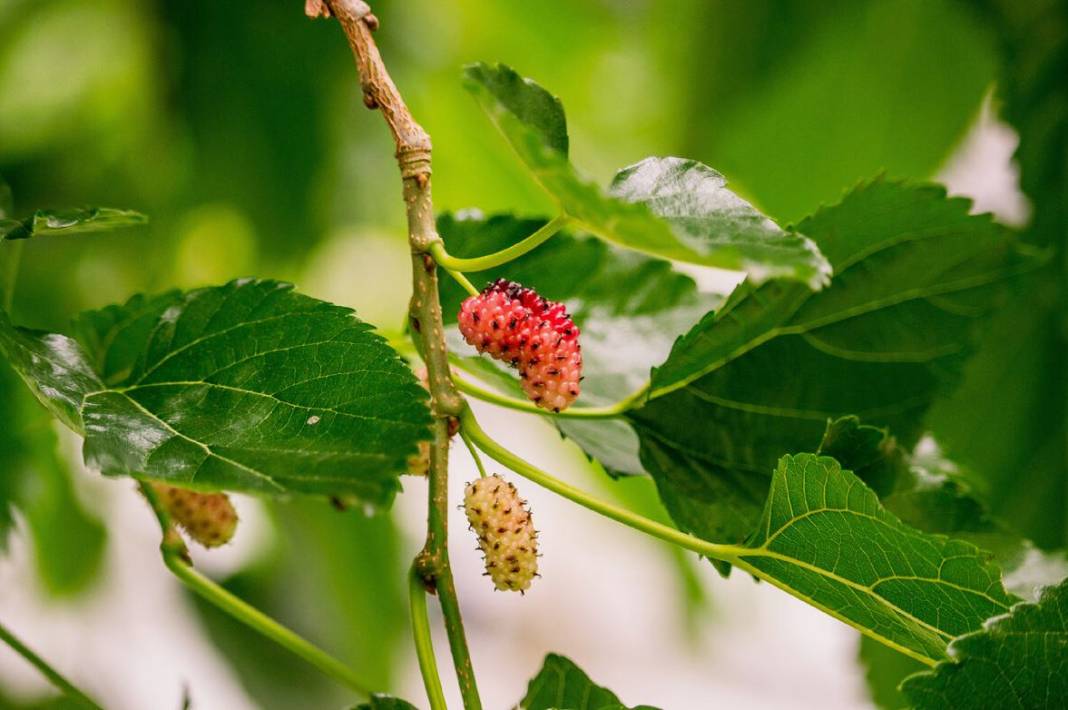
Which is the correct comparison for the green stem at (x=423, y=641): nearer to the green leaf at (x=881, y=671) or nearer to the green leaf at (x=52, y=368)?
the green leaf at (x=52, y=368)

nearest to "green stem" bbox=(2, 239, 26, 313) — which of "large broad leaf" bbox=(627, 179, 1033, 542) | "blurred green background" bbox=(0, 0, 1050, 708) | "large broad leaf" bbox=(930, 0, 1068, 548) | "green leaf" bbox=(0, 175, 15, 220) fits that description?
"green leaf" bbox=(0, 175, 15, 220)

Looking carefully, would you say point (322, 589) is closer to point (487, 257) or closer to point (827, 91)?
point (827, 91)

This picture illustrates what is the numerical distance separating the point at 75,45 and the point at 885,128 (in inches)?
24.5

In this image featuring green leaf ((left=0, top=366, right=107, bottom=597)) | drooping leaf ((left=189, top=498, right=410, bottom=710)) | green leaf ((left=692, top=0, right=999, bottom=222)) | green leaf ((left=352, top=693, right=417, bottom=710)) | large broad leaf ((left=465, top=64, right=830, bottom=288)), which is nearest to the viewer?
large broad leaf ((left=465, top=64, right=830, bottom=288))

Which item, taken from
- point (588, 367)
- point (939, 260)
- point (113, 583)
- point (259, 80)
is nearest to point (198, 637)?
point (113, 583)

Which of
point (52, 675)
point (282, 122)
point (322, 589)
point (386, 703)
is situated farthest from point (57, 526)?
point (386, 703)

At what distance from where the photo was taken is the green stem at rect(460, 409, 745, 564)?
1.04ft

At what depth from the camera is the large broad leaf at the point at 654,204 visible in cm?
24

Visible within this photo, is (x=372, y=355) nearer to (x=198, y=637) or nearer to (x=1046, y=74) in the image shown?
(x=1046, y=74)

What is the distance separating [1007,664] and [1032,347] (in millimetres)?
518

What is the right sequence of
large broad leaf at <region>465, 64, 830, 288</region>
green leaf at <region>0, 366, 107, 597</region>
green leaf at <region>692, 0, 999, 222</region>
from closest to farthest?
large broad leaf at <region>465, 64, 830, 288</region> → green leaf at <region>0, 366, 107, 597</region> → green leaf at <region>692, 0, 999, 222</region>

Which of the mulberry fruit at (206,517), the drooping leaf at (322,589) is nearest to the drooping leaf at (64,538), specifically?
the drooping leaf at (322,589)

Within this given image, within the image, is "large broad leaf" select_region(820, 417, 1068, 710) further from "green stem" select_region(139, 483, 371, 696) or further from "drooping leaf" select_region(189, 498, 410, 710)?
"drooping leaf" select_region(189, 498, 410, 710)

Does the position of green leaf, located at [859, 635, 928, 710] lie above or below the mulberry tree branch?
above
